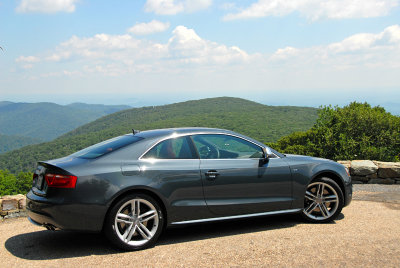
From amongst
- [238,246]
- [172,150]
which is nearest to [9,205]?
[172,150]

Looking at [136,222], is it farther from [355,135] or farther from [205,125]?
[205,125]

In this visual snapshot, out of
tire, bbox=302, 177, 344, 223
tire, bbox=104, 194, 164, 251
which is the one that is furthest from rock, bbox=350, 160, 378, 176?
tire, bbox=104, 194, 164, 251

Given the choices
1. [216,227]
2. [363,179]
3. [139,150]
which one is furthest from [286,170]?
[363,179]

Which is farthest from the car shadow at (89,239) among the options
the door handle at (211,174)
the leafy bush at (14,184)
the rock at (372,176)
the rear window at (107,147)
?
the leafy bush at (14,184)

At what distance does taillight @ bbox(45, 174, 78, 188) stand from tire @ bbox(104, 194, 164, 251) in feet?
1.76

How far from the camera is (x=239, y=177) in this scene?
5.28 m

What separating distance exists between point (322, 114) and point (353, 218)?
Answer: 13.2 metres

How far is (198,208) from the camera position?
504cm

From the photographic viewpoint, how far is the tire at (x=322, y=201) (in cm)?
586

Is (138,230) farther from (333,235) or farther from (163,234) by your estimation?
(333,235)

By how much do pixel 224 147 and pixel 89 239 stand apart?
2163 millimetres

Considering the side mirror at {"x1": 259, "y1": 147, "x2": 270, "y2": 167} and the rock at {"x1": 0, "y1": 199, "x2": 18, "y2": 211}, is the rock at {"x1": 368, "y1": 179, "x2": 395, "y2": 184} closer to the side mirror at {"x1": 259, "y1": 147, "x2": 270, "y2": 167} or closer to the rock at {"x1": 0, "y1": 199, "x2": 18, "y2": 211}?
the side mirror at {"x1": 259, "y1": 147, "x2": 270, "y2": 167}

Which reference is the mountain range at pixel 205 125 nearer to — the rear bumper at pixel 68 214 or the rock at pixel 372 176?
the rock at pixel 372 176

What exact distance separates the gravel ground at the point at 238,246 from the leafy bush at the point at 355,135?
33.5 ft
